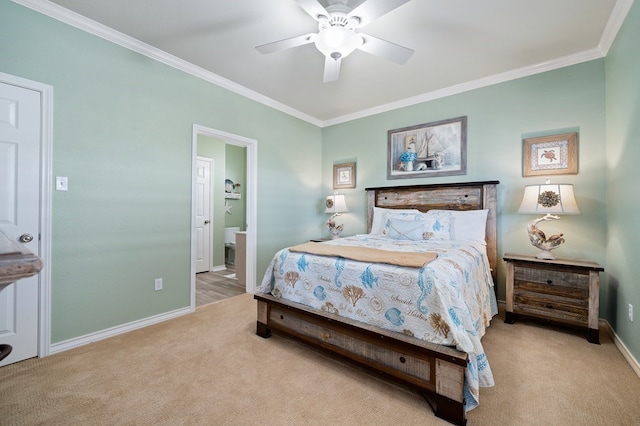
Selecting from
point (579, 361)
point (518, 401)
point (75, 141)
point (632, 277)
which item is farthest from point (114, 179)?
point (632, 277)

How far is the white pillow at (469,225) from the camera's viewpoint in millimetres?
3061

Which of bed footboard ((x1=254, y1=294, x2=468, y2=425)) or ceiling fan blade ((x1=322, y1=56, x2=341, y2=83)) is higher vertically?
ceiling fan blade ((x1=322, y1=56, x2=341, y2=83))

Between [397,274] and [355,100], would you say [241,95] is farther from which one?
→ [397,274]

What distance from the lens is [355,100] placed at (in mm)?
4012

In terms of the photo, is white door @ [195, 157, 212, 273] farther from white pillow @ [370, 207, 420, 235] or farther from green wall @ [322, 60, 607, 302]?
green wall @ [322, 60, 607, 302]

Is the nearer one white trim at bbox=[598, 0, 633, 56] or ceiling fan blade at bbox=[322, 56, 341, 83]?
white trim at bbox=[598, 0, 633, 56]

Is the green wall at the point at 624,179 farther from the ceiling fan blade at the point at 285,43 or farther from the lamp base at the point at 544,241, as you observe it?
the ceiling fan blade at the point at 285,43

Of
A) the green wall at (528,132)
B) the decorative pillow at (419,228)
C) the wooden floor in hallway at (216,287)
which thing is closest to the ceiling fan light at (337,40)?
the decorative pillow at (419,228)

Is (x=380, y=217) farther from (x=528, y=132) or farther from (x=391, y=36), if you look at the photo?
(x=391, y=36)

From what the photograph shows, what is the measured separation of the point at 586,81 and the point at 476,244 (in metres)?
1.99

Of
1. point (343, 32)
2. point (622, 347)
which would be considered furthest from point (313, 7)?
point (622, 347)

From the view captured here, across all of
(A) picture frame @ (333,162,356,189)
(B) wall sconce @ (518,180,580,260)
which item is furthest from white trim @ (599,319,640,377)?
(A) picture frame @ (333,162,356,189)

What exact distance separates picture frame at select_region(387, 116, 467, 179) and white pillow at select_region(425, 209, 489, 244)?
0.63 m

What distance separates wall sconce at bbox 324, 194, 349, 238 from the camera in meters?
4.32
